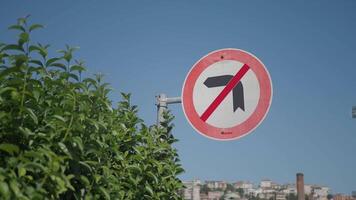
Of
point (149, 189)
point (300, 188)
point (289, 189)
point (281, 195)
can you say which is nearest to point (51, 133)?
point (149, 189)

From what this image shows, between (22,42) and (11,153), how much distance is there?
0.49 meters

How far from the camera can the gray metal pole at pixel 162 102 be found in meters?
3.89

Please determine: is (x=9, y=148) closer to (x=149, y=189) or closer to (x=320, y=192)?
(x=149, y=189)

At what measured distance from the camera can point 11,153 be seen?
1.52m

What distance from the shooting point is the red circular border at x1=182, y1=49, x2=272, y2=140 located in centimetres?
288

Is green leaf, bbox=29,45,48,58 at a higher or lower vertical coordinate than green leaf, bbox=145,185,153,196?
higher

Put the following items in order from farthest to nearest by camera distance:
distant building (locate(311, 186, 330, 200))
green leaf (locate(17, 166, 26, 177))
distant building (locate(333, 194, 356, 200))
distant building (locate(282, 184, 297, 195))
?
distant building (locate(311, 186, 330, 200)) → distant building (locate(282, 184, 297, 195)) → distant building (locate(333, 194, 356, 200)) → green leaf (locate(17, 166, 26, 177))

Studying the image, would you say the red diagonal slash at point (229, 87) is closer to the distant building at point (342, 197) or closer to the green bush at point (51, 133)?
the green bush at point (51, 133)

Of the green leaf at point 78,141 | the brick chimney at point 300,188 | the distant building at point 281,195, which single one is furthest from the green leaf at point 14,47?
the distant building at point 281,195

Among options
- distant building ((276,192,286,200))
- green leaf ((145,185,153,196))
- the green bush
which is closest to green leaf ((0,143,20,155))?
the green bush

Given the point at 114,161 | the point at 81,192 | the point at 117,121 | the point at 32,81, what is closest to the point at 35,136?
the point at 32,81

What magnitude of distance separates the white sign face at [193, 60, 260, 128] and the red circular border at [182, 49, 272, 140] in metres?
0.03

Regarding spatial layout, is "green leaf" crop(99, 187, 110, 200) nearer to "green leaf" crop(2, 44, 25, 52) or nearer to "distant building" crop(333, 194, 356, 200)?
"green leaf" crop(2, 44, 25, 52)

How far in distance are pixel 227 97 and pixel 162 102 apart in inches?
47.4
